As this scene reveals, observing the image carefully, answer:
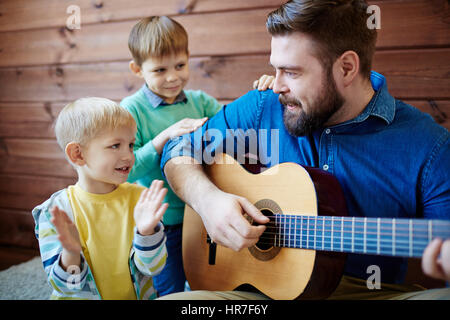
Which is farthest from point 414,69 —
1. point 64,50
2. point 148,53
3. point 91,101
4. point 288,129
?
point 64,50

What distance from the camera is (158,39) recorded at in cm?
122

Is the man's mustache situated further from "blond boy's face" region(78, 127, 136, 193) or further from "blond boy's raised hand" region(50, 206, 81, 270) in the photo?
"blond boy's raised hand" region(50, 206, 81, 270)

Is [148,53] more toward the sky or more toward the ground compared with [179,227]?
more toward the sky

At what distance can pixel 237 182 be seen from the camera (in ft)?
→ 3.42

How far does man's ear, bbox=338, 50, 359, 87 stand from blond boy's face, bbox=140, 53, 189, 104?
1.85ft

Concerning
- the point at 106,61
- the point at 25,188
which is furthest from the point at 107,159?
the point at 25,188

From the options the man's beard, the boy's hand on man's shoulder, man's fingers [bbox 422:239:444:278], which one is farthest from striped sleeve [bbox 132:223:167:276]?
man's fingers [bbox 422:239:444:278]

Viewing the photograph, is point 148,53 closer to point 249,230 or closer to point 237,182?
point 237,182

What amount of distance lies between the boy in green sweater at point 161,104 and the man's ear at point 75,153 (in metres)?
0.24

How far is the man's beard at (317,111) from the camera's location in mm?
965

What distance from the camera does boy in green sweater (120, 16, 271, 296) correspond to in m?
1.22

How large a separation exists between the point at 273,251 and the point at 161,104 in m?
0.69
